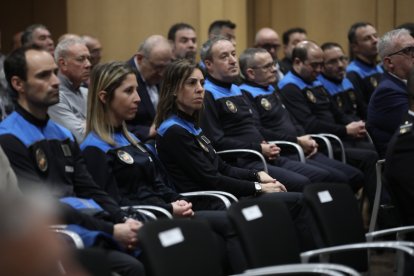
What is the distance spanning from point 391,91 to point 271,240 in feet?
6.88

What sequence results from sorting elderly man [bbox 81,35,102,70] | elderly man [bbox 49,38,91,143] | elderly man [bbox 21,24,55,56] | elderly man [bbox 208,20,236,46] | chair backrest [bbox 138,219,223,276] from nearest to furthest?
chair backrest [bbox 138,219,223,276] < elderly man [bbox 49,38,91,143] < elderly man [bbox 21,24,55,56] < elderly man [bbox 81,35,102,70] < elderly man [bbox 208,20,236,46]

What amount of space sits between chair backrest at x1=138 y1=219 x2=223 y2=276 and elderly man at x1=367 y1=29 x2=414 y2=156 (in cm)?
237

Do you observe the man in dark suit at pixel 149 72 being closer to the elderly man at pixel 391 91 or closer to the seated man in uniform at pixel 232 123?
the seated man in uniform at pixel 232 123

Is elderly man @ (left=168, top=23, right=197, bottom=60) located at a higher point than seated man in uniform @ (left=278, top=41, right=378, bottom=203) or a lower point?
higher

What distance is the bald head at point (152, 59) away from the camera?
533 cm

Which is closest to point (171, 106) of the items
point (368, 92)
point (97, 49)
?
point (97, 49)

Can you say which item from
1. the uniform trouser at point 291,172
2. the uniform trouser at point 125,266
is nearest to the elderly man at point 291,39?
the uniform trouser at point 291,172

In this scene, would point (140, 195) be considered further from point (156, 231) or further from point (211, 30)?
point (211, 30)

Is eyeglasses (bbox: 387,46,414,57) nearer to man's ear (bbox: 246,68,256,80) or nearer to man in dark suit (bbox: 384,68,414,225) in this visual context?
man's ear (bbox: 246,68,256,80)

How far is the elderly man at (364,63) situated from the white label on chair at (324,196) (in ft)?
11.2

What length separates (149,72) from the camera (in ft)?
17.5

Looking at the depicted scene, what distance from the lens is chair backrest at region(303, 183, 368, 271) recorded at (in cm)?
307

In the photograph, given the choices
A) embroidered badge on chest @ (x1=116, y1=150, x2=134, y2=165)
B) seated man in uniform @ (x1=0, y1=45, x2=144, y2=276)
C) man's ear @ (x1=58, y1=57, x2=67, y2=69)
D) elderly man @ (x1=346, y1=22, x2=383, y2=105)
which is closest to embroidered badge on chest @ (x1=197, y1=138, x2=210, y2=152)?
embroidered badge on chest @ (x1=116, y1=150, x2=134, y2=165)

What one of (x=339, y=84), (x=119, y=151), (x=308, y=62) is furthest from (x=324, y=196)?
(x=339, y=84)
